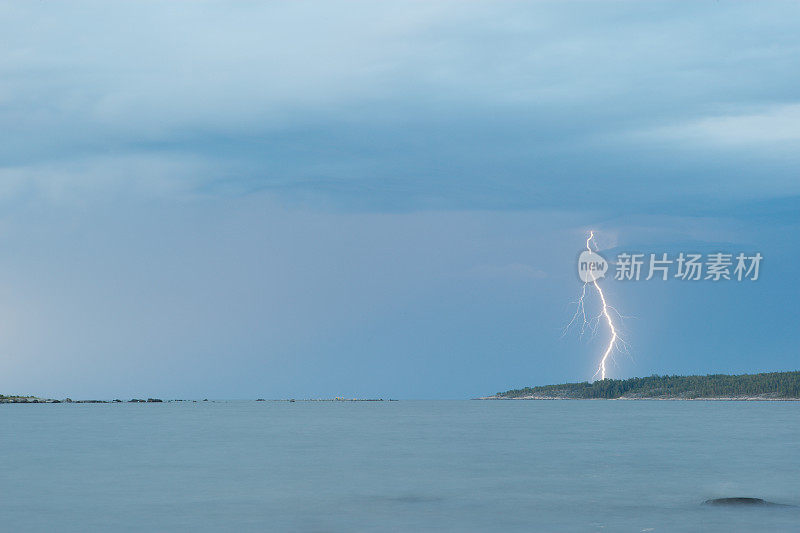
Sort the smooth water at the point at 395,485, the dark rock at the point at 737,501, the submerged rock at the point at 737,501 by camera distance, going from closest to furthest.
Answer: the smooth water at the point at 395,485 → the dark rock at the point at 737,501 → the submerged rock at the point at 737,501

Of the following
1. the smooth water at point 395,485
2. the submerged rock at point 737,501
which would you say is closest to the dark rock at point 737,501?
the submerged rock at point 737,501

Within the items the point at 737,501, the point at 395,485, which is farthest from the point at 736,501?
the point at 395,485

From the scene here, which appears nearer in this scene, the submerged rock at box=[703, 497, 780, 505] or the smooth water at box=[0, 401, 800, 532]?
the smooth water at box=[0, 401, 800, 532]

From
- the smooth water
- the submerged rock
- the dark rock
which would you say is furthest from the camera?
the submerged rock

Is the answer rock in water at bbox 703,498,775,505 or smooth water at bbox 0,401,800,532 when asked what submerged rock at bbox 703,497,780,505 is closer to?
rock in water at bbox 703,498,775,505

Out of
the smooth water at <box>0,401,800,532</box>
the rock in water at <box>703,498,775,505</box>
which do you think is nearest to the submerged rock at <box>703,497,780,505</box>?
the rock in water at <box>703,498,775,505</box>

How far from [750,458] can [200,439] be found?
5156 cm

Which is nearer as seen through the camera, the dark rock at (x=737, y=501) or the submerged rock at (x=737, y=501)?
the dark rock at (x=737, y=501)

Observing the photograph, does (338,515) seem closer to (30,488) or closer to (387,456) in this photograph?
(30,488)

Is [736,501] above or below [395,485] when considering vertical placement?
above

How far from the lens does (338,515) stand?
120ft

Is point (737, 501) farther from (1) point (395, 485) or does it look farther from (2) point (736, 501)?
(1) point (395, 485)

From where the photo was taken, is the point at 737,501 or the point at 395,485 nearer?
the point at 737,501

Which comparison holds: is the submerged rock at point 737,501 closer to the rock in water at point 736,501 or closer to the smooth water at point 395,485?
the rock in water at point 736,501
